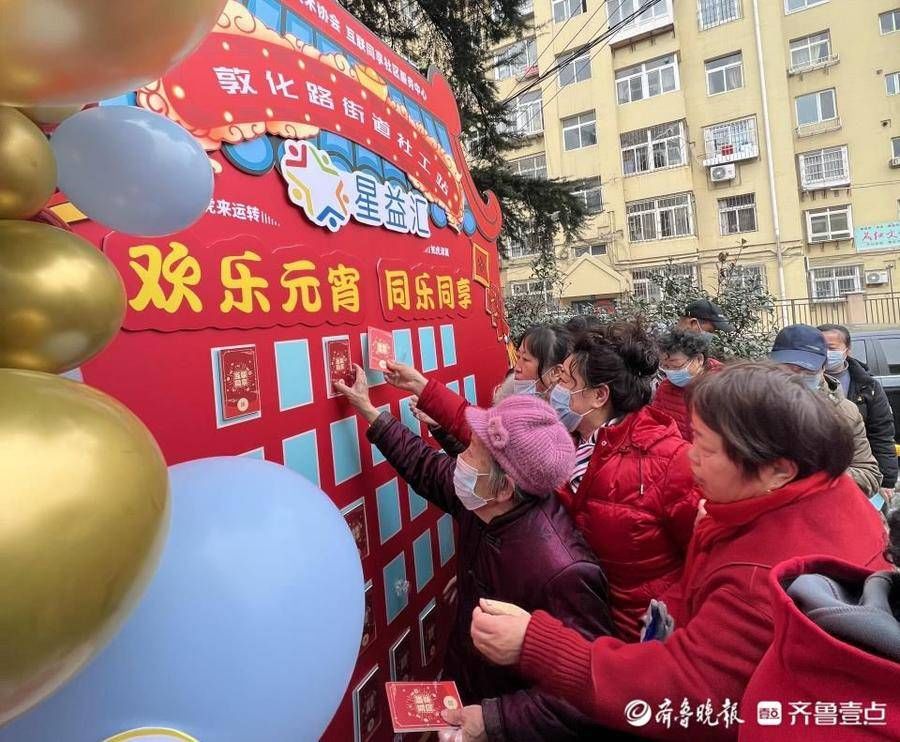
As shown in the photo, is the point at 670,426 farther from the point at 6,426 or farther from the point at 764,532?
the point at 6,426

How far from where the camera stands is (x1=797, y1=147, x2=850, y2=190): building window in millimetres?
14273

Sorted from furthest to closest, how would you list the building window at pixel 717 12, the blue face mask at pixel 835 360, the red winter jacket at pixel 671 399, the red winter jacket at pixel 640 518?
the building window at pixel 717 12, the blue face mask at pixel 835 360, the red winter jacket at pixel 671 399, the red winter jacket at pixel 640 518

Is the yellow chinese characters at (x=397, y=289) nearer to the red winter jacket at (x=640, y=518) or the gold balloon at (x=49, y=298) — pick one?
the red winter jacket at (x=640, y=518)

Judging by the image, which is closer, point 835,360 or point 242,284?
point 242,284

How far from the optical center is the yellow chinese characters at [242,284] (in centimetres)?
136

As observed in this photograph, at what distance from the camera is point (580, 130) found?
16.9m

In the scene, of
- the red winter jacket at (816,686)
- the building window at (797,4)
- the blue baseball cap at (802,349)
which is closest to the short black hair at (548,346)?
the blue baseball cap at (802,349)

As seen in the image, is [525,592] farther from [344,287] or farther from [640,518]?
[344,287]

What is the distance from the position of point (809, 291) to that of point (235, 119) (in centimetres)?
1663

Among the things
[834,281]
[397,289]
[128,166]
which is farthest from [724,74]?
[128,166]

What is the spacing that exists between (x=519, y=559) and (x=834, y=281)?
16.8m

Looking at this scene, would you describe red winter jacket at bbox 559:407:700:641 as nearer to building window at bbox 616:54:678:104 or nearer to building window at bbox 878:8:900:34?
building window at bbox 616:54:678:104

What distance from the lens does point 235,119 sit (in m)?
1.40

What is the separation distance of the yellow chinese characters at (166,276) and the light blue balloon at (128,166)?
1.45 ft
